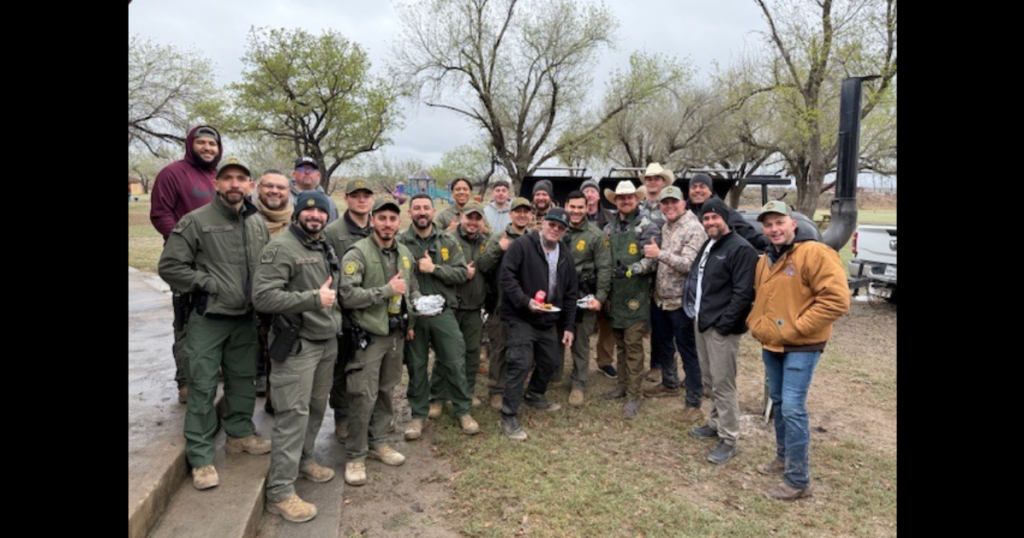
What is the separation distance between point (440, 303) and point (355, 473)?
145 cm

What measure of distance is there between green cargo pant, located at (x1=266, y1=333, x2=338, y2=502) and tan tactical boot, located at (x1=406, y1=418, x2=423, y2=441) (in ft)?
4.49

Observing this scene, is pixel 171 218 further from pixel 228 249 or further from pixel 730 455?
pixel 730 455

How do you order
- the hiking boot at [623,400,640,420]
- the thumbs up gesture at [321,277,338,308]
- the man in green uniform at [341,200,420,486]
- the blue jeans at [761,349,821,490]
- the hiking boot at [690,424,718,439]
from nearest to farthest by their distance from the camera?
the thumbs up gesture at [321,277,338,308]
the blue jeans at [761,349,821,490]
the man in green uniform at [341,200,420,486]
the hiking boot at [690,424,718,439]
the hiking boot at [623,400,640,420]

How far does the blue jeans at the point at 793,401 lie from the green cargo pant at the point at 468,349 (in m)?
2.62

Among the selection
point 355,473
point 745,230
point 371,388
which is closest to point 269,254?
point 371,388

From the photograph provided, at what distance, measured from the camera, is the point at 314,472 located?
4195mm

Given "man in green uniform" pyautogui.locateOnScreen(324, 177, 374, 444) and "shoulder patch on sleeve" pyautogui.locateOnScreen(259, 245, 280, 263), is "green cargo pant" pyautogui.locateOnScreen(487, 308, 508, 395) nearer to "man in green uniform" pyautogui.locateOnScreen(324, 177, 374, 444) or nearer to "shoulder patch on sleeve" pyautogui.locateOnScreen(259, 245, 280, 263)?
"man in green uniform" pyautogui.locateOnScreen(324, 177, 374, 444)

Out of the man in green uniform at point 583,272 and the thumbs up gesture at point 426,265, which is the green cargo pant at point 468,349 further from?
the man in green uniform at point 583,272

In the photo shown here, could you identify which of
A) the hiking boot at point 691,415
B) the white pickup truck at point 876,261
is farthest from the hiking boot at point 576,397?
the white pickup truck at point 876,261

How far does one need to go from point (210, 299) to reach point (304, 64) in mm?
19411

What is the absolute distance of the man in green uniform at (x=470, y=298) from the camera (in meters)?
5.38

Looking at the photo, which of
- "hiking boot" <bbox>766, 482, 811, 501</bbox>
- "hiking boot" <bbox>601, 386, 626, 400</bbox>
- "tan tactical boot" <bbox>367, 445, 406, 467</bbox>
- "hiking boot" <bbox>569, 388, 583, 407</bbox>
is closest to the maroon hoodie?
"tan tactical boot" <bbox>367, 445, 406, 467</bbox>

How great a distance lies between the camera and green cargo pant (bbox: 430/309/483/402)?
5.46 meters
